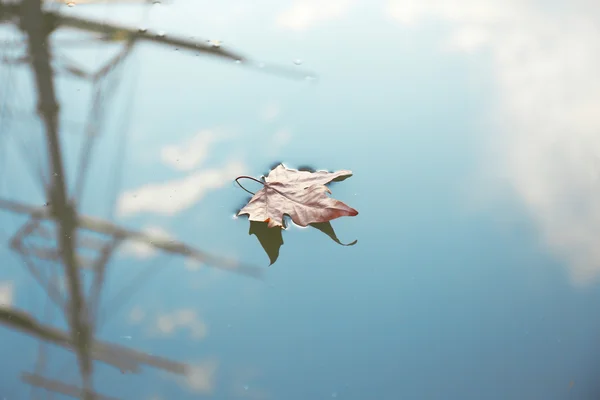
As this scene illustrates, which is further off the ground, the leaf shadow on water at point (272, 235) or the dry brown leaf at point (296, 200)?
the dry brown leaf at point (296, 200)

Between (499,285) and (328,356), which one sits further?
(499,285)

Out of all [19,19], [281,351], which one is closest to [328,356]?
[281,351]

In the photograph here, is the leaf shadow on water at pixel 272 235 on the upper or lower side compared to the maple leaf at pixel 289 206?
lower

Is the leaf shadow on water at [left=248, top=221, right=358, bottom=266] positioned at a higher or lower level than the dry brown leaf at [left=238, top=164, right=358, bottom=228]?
lower

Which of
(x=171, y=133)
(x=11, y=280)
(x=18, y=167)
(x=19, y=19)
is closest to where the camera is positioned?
(x=11, y=280)

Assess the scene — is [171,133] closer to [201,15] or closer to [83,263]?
[83,263]
